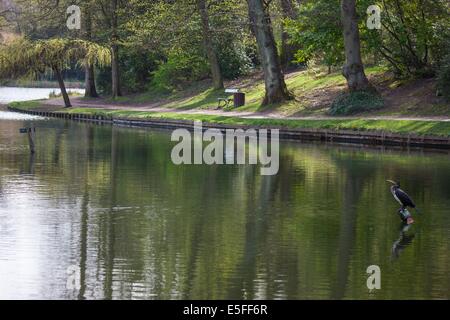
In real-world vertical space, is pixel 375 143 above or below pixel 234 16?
→ below

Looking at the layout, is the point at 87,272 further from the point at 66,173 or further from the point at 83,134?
the point at 83,134

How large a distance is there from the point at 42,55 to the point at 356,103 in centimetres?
2435

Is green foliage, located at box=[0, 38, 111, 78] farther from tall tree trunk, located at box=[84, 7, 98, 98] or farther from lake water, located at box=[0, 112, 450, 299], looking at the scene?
lake water, located at box=[0, 112, 450, 299]

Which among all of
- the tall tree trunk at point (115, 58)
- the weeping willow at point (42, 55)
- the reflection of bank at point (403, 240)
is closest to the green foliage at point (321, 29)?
the weeping willow at point (42, 55)

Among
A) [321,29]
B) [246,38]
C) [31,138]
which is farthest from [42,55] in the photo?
[31,138]

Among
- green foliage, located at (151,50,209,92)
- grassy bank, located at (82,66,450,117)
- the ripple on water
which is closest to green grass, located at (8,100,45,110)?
the ripple on water

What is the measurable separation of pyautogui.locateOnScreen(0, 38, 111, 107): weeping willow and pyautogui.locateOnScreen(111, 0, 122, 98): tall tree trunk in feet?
8.42

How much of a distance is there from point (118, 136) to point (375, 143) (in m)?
11.5

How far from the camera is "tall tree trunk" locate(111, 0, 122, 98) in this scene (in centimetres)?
6469

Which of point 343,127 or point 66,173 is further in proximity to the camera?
point 343,127

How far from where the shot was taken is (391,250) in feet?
56.5

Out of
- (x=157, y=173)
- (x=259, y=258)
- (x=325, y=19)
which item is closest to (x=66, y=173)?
(x=157, y=173)

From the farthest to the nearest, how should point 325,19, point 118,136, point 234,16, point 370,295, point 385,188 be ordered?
point 234,16 → point 325,19 → point 118,136 → point 385,188 → point 370,295

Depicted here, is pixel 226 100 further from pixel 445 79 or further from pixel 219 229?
pixel 219 229
